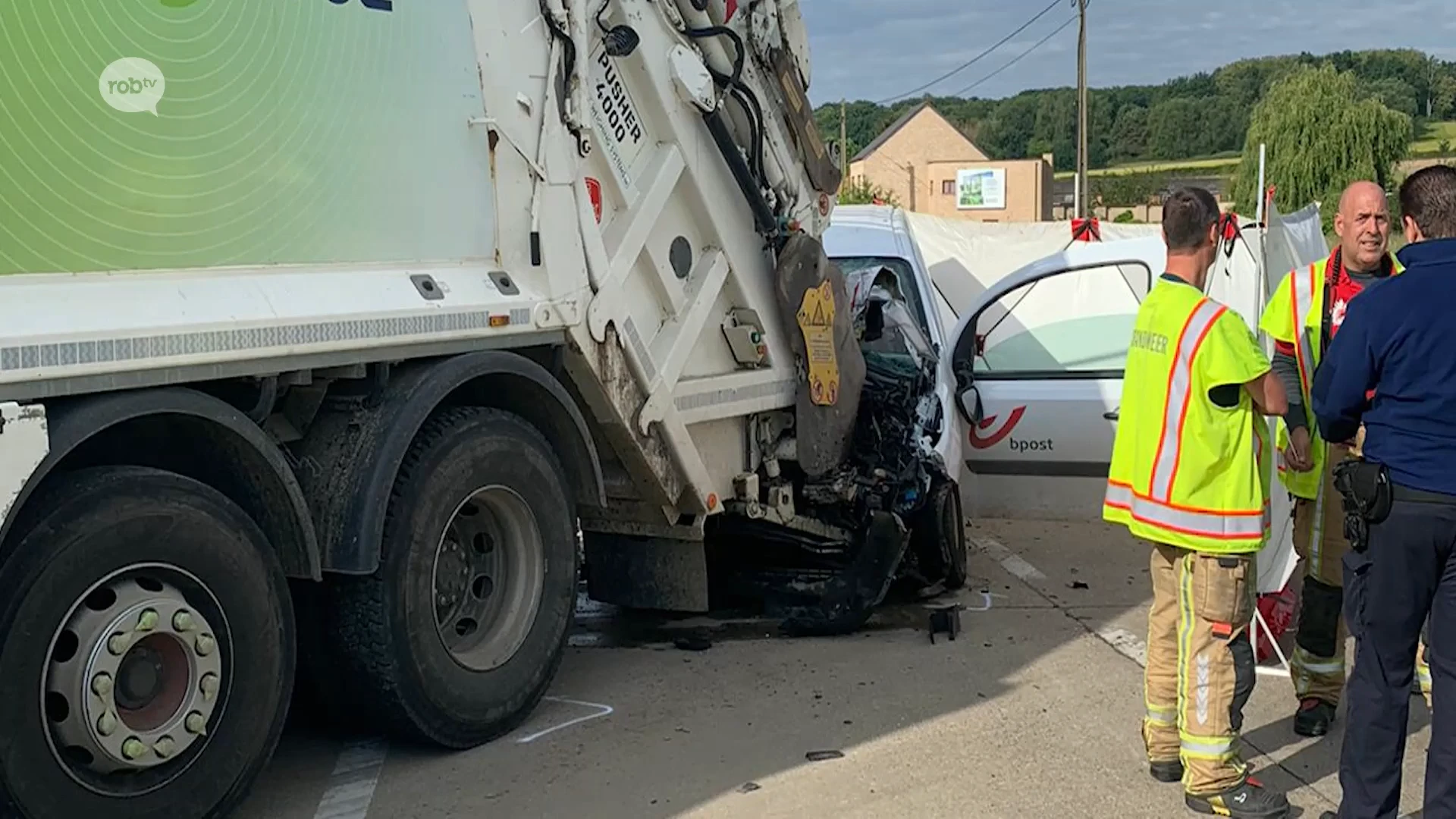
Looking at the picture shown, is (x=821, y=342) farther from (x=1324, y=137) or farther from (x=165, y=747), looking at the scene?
(x=1324, y=137)

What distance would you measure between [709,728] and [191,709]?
5.98 feet

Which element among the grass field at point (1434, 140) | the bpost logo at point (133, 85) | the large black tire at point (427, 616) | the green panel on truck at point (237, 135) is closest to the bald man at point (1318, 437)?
the large black tire at point (427, 616)

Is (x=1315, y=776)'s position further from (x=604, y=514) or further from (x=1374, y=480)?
(x=604, y=514)

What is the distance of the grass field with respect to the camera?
54500 millimetres

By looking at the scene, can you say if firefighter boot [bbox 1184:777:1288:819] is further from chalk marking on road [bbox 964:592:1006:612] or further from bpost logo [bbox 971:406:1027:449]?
bpost logo [bbox 971:406:1027:449]

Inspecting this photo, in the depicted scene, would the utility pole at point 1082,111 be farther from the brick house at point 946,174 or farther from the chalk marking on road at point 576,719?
the chalk marking on road at point 576,719

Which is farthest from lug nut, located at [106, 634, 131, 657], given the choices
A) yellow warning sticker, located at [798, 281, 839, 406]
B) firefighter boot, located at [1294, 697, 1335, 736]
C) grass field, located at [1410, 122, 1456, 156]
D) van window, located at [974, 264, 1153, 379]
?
grass field, located at [1410, 122, 1456, 156]

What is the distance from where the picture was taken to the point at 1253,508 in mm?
3980

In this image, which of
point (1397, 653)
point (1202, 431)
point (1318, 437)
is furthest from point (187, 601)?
point (1318, 437)

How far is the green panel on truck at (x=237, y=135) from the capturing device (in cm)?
308

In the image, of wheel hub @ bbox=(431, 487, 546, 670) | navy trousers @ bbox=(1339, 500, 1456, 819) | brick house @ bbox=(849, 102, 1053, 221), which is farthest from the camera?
brick house @ bbox=(849, 102, 1053, 221)

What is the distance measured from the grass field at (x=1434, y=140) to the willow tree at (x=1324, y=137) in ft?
7.62

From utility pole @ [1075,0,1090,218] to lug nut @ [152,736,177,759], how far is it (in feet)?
109

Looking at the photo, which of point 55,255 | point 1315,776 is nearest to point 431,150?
point 55,255
